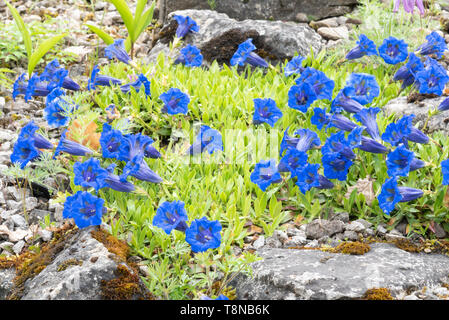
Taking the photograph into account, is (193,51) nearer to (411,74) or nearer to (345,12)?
(411,74)

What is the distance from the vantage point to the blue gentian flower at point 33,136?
3.15 m

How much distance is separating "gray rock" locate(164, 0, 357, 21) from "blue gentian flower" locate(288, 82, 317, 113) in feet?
9.79

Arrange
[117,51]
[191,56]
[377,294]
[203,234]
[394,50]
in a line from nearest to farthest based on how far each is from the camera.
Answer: [377,294] < [203,234] < [394,50] < [117,51] < [191,56]

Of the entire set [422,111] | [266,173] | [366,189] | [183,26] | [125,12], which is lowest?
[366,189]

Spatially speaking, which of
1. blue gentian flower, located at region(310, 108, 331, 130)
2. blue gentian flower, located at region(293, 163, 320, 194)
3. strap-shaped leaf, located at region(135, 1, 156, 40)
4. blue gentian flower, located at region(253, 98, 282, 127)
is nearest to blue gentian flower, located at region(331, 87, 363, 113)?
blue gentian flower, located at region(310, 108, 331, 130)

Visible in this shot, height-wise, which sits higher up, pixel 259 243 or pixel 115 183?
pixel 115 183

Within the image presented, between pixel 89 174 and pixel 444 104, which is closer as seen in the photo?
pixel 89 174

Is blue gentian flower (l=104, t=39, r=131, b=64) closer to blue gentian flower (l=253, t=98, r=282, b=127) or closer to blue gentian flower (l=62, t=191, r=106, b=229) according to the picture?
blue gentian flower (l=253, t=98, r=282, b=127)

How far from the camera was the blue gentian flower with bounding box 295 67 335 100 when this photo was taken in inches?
143

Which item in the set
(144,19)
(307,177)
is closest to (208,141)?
(307,177)

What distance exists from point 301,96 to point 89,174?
1.56 meters

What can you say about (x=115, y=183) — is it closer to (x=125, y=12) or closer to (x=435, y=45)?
(x=125, y=12)

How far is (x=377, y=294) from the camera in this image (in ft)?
7.85
